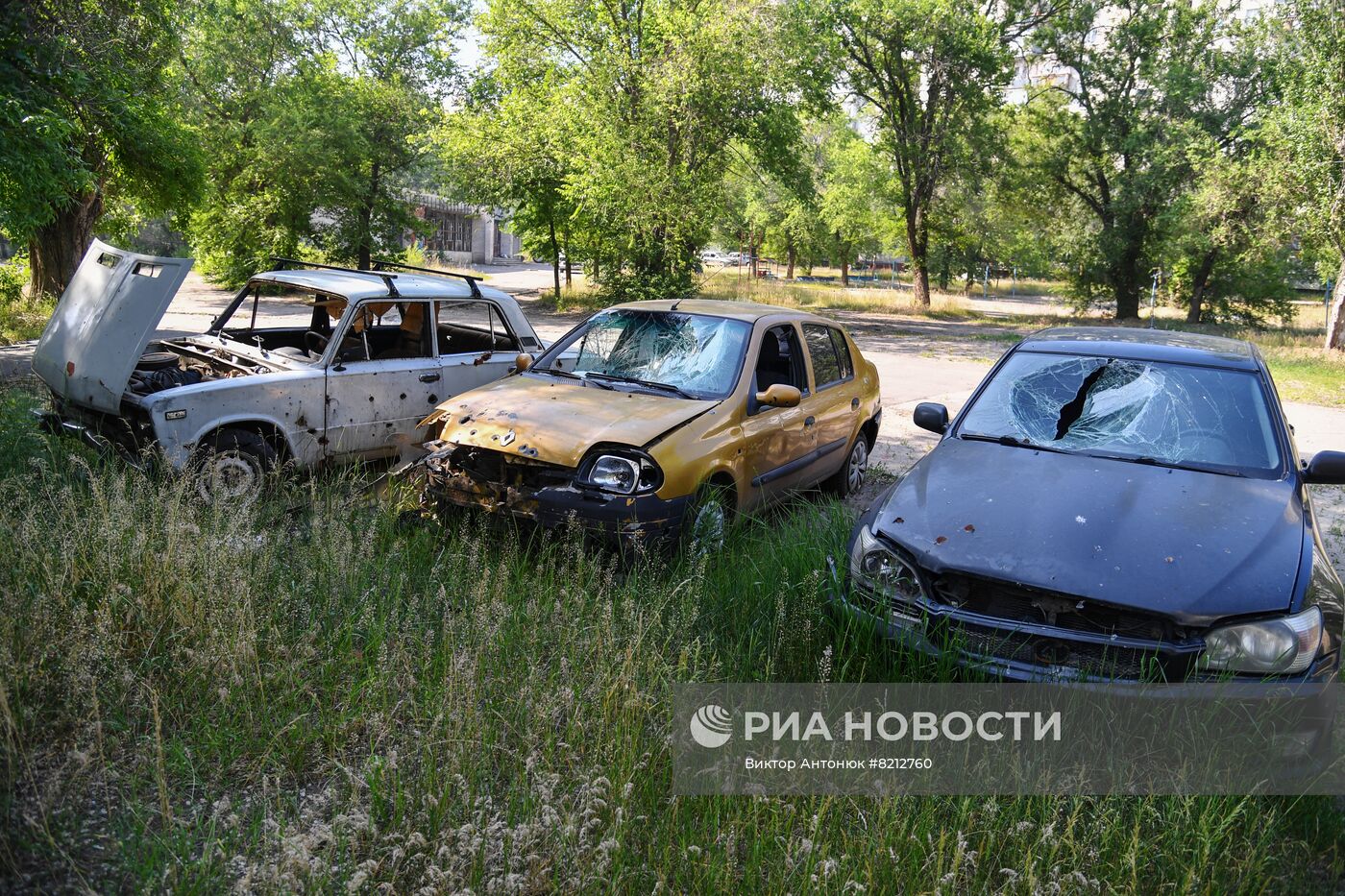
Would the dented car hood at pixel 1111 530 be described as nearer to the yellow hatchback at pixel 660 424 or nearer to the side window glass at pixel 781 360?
the yellow hatchback at pixel 660 424

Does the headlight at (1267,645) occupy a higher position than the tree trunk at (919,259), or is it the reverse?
the tree trunk at (919,259)

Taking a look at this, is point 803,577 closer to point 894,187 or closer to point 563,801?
point 563,801

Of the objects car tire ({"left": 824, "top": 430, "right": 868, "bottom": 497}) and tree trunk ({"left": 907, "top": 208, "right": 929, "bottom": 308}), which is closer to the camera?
car tire ({"left": 824, "top": 430, "right": 868, "bottom": 497})

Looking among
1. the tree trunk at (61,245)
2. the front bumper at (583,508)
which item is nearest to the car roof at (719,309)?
the front bumper at (583,508)

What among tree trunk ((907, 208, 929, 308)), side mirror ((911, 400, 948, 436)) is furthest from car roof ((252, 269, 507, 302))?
tree trunk ((907, 208, 929, 308))

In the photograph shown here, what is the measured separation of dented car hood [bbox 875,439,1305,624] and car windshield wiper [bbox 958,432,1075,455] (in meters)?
0.12

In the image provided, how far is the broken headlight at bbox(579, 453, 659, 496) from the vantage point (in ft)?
16.4

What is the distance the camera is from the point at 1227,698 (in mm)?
3232

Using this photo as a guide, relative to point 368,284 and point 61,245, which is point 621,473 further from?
point 61,245

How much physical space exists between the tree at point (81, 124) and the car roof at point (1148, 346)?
8997 millimetres

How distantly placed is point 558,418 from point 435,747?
2506 mm

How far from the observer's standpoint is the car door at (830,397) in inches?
270

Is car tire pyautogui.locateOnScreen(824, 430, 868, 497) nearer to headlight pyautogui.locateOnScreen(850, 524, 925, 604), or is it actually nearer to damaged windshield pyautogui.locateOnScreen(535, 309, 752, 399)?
damaged windshield pyautogui.locateOnScreen(535, 309, 752, 399)

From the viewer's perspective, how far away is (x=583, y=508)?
4.91m
